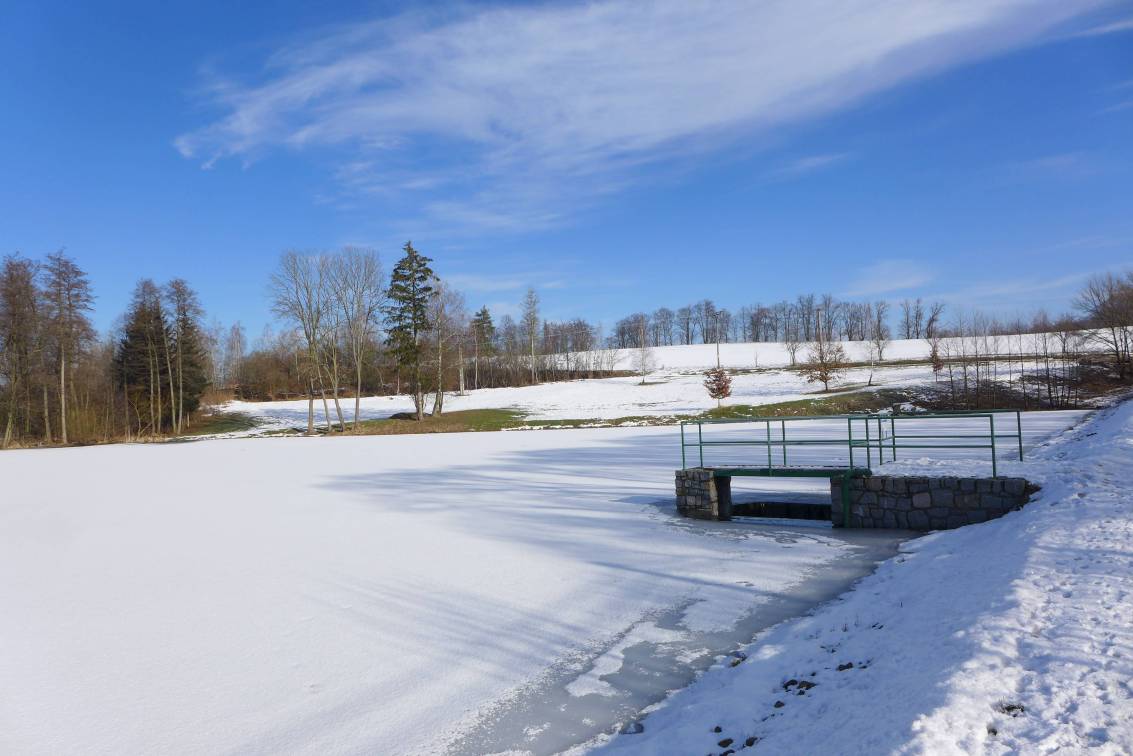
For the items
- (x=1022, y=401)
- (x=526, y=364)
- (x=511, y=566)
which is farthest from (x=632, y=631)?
(x=526, y=364)

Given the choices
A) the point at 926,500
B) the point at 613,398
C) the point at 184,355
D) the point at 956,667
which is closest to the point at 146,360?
the point at 184,355

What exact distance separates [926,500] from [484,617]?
7.57 meters

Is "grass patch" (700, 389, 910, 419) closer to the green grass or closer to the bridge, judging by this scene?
the green grass

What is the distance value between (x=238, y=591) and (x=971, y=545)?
964cm

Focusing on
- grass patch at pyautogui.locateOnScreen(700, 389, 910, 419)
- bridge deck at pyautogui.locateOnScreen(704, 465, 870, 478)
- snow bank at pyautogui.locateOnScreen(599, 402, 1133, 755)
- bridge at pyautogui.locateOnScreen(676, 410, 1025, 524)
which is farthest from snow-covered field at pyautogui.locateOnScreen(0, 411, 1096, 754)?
grass patch at pyautogui.locateOnScreen(700, 389, 910, 419)

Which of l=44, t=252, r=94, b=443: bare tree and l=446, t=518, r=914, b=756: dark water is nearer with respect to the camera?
l=446, t=518, r=914, b=756: dark water

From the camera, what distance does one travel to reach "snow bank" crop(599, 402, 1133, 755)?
11.5 feet

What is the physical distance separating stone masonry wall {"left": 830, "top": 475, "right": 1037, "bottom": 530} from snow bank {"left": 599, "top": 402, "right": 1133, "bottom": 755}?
88.8 inches

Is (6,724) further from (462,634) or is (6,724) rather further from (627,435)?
(627,435)

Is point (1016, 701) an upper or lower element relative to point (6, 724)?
upper

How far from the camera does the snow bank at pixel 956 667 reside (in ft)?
11.5

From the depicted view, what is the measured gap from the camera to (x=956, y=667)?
4141 millimetres

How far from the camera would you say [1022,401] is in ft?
115

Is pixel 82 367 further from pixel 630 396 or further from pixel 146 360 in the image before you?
pixel 630 396
